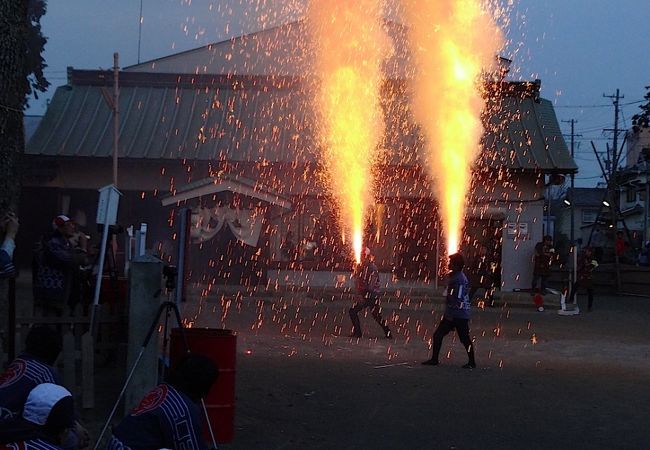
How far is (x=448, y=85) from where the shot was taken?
70.0 ft

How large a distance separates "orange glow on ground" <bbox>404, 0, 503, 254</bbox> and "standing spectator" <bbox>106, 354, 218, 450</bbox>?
16.1 meters

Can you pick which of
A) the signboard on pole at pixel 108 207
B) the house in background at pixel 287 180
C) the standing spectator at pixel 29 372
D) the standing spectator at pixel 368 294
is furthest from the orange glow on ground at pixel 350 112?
the standing spectator at pixel 29 372

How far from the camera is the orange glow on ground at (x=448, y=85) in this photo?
64.7 ft

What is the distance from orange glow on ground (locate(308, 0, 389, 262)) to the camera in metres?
22.3

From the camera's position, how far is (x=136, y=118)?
27.8m

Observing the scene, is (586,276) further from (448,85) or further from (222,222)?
(222,222)

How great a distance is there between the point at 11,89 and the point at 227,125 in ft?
65.3

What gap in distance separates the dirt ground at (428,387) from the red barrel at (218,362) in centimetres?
20

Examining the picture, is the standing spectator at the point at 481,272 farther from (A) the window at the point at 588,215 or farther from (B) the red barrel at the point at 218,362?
(A) the window at the point at 588,215

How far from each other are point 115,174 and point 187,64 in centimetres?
783

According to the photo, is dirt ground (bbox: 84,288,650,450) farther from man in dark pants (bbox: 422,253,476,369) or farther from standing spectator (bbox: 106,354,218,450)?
standing spectator (bbox: 106,354,218,450)

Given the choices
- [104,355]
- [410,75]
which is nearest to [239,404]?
[104,355]

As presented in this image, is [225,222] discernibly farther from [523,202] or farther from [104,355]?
[104,355]

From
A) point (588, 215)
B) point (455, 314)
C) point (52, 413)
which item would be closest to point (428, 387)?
point (455, 314)
